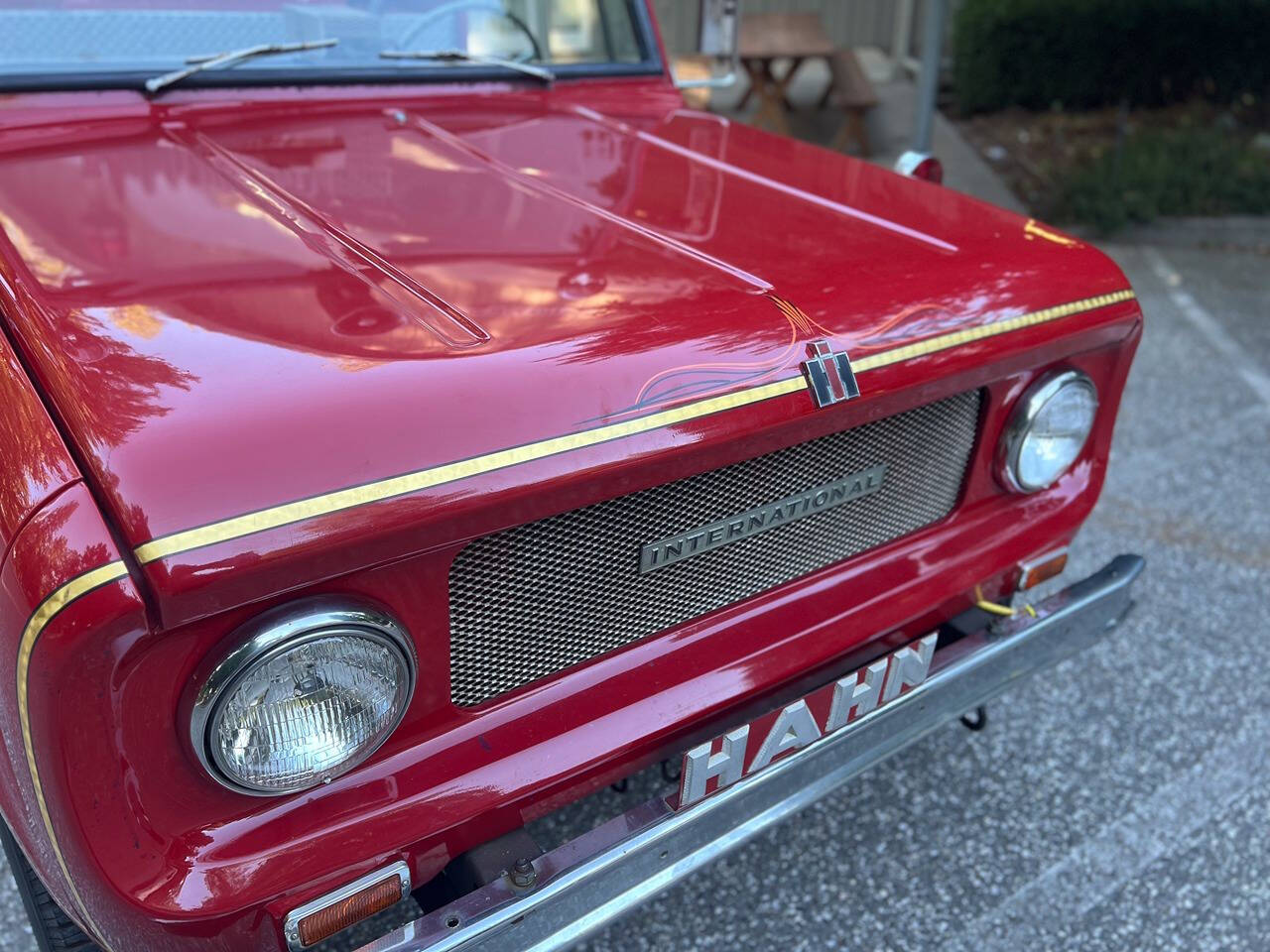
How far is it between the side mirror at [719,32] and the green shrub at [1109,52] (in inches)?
244

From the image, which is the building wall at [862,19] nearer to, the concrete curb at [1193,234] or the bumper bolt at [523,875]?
the concrete curb at [1193,234]

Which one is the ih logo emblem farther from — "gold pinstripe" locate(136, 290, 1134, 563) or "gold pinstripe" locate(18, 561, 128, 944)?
"gold pinstripe" locate(18, 561, 128, 944)

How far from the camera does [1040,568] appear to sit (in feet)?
6.43

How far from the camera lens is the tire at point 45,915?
1404 millimetres

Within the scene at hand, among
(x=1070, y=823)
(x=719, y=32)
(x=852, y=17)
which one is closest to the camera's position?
(x=1070, y=823)

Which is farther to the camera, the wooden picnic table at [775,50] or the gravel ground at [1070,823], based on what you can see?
the wooden picnic table at [775,50]

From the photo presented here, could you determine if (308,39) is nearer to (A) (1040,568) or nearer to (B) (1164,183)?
(A) (1040,568)

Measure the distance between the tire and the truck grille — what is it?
1.98 feet

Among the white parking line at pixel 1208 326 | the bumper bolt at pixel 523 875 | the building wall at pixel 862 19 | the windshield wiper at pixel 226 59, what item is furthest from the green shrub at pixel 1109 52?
the bumper bolt at pixel 523 875

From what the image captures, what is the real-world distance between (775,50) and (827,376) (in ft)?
21.1

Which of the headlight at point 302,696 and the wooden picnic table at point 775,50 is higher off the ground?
the headlight at point 302,696

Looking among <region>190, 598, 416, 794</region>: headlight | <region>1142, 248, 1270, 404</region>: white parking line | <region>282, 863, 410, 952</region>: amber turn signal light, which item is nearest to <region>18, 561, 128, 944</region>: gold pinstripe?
<region>190, 598, 416, 794</region>: headlight

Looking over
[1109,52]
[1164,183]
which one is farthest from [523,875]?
[1109,52]

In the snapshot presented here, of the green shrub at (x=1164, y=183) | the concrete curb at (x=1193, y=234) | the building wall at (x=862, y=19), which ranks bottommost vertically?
the concrete curb at (x=1193, y=234)
